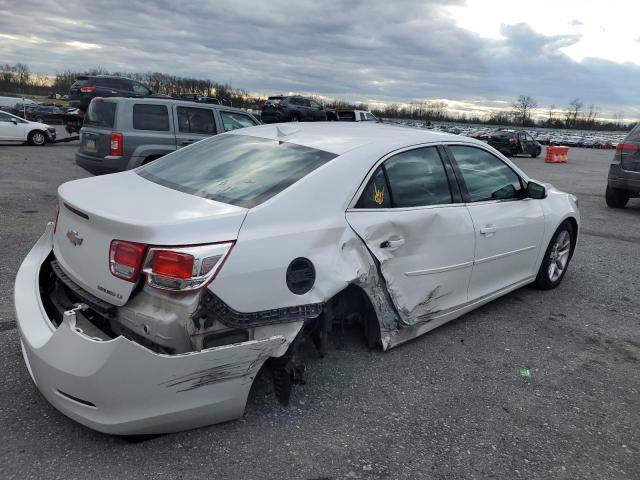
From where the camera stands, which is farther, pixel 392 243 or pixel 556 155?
pixel 556 155

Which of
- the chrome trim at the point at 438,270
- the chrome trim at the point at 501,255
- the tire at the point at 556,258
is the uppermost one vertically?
the chrome trim at the point at 438,270

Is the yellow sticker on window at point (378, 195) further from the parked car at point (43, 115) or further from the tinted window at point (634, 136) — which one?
the parked car at point (43, 115)

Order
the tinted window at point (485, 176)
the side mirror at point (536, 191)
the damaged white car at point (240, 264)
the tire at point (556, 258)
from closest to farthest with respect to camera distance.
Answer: the damaged white car at point (240, 264) < the tinted window at point (485, 176) < the side mirror at point (536, 191) < the tire at point (556, 258)

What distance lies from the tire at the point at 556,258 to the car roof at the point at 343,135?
1469 millimetres

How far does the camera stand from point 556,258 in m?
5.12

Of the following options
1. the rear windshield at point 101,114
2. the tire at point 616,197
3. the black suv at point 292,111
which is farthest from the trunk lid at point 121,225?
the black suv at point 292,111

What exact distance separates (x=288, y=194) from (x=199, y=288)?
77 centimetres

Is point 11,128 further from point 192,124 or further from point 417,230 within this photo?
point 417,230

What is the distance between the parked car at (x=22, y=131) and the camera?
1800cm

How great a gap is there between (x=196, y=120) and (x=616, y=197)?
8506 mm

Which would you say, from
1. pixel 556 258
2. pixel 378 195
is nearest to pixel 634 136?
pixel 556 258

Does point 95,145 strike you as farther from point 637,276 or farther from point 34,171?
point 637,276

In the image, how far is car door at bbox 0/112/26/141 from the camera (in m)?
18.0

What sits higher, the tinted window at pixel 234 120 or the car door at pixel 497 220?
the tinted window at pixel 234 120
